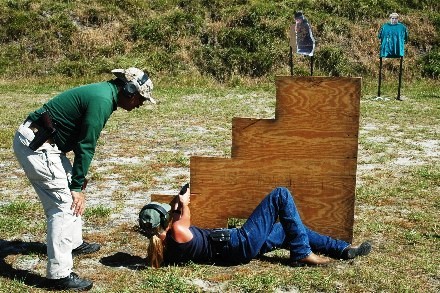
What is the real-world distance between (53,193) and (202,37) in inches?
708

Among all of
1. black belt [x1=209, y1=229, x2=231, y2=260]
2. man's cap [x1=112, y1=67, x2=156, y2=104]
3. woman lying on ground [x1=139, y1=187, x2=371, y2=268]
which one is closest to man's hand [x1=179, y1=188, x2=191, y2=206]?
woman lying on ground [x1=139, y1=187, x2=371, y2=268]

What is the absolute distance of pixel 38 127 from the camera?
14.3 feet

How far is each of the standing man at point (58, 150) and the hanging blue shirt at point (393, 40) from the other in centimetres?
1406

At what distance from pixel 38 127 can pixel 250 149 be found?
191cm

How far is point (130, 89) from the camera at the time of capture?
→ 4.39 metres

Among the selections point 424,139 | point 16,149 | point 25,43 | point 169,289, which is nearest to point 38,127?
point 16,149

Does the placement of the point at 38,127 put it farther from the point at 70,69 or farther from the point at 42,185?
the point at 70,69

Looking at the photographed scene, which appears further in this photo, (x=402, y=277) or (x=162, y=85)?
(x=162, y=85)

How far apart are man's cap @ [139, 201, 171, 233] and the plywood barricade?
81cm

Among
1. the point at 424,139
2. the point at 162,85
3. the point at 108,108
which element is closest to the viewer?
the point at 108,108

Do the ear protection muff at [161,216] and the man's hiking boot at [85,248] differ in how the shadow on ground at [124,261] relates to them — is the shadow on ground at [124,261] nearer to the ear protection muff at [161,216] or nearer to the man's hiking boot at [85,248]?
the man's hiking boot at [85,248]

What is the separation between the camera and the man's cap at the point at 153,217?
4.53 metres

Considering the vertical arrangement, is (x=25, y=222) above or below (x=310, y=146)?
below

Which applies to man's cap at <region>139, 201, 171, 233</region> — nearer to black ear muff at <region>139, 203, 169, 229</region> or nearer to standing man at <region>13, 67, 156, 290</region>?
black ear muff at <region>139, 203, 169, 229</region>
